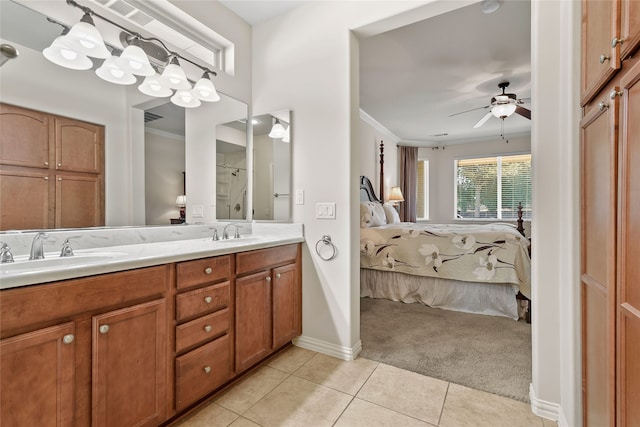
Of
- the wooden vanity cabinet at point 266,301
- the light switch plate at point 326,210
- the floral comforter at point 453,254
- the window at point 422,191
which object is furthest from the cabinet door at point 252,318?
the window at point 422,191

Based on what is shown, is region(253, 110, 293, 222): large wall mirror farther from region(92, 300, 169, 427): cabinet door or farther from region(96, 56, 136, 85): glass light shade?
region(92, 300, 169, 427): cabinet door

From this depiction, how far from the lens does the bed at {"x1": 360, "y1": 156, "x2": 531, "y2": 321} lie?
2.80 meters

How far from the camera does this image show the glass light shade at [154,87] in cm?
183

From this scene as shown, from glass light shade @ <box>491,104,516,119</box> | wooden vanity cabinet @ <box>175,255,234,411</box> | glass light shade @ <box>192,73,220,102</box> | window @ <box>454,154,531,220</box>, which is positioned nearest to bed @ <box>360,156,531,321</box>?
glass light shade @ <box>491,104,516,119</box>

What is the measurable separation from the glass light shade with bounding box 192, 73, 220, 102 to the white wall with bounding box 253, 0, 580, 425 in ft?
1.44

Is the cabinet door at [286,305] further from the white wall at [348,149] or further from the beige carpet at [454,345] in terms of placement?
the beige carpet at [454,345]

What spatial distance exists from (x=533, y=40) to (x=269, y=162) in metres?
1.88

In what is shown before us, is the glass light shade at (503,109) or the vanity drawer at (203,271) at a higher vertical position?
the glass light shade at (503,109)

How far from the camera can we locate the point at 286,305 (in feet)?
6.81

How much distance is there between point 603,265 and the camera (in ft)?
3.26

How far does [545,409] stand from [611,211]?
1191mm

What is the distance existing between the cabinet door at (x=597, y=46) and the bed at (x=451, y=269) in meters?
2.00

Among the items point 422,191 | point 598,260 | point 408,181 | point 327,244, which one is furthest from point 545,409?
point 422,191

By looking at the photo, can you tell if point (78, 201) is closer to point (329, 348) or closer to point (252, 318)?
point (252, 318)
